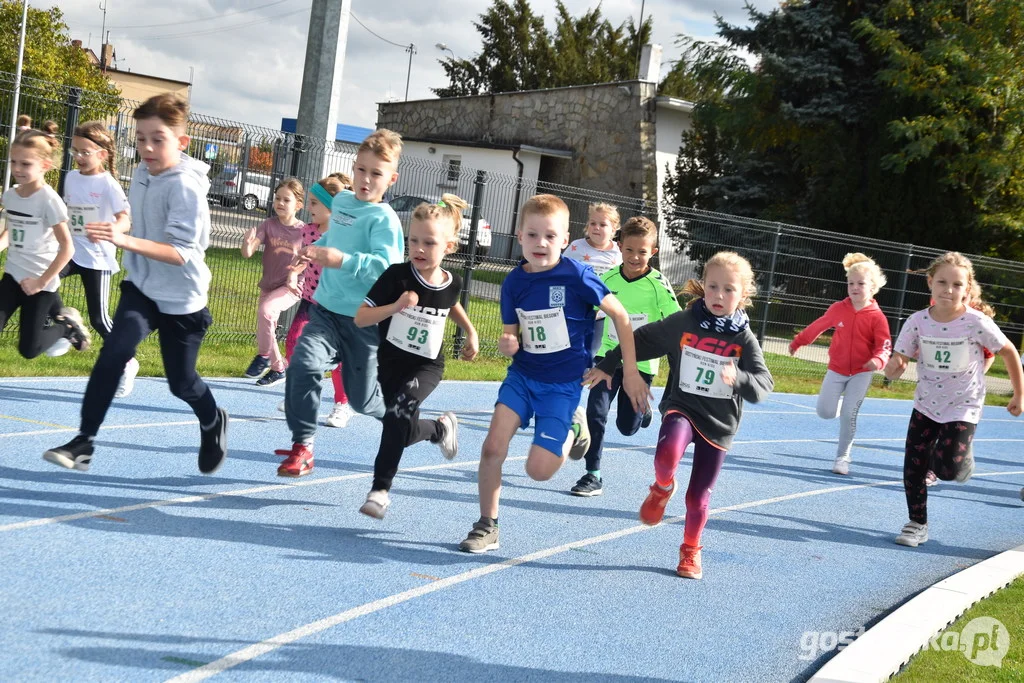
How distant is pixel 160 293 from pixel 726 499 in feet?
15.5

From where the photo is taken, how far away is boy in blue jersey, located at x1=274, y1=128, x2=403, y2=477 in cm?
650

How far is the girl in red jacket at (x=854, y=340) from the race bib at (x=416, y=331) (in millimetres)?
A: 4724

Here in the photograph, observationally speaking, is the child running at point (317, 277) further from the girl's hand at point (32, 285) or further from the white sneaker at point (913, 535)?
the white sneaker at point (913, 535)

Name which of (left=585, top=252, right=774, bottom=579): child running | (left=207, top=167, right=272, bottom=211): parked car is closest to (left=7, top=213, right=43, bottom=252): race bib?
(left=585, top=252, right=774, bottom=579): child running

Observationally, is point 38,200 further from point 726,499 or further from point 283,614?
point 726,499

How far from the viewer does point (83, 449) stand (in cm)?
587

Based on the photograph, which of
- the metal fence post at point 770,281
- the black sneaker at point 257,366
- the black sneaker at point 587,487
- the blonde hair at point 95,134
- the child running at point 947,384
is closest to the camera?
the child running at point 947,384

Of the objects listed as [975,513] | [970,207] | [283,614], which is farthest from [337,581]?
[970,207]

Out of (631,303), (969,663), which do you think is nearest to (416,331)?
(631,303)

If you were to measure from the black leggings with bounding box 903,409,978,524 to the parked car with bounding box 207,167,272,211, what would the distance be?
26.5 feet

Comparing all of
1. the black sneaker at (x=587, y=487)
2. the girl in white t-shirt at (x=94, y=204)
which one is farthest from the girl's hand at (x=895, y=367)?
the girl in white t-shirt at (x=94, y=204)

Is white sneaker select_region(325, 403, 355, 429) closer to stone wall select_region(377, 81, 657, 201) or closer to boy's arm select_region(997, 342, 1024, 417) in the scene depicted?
boy's arm select_region(997, 342, 1024, 417)

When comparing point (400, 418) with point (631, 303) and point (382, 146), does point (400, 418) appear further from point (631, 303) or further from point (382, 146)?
point (631, 303)

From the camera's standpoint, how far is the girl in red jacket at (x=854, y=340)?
33.0 feet
